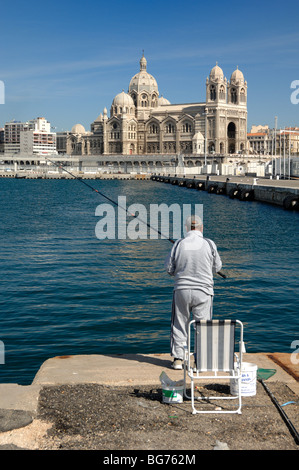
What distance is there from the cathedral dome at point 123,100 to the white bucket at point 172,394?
13964cm

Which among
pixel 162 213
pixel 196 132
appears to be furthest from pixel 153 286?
pixel 196 132

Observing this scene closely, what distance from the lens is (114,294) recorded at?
13.8 metres

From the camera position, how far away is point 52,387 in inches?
A: 234

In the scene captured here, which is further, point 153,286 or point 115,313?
point 153,286

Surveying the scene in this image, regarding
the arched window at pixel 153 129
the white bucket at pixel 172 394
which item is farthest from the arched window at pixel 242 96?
the white bucket at pixel 172 394

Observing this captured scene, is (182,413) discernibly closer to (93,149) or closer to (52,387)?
(52,387)

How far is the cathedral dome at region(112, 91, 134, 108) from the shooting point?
5586 inches

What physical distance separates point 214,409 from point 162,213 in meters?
31.6

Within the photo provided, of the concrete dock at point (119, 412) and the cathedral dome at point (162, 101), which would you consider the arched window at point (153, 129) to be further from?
the concrete dock at point (119, 412)

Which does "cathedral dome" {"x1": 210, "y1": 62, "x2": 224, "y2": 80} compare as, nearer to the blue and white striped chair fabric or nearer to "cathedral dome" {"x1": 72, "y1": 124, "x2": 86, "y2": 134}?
"cathedral dome" {"x1": 72, "y1": 124, "x2": 86, "y2": 134}

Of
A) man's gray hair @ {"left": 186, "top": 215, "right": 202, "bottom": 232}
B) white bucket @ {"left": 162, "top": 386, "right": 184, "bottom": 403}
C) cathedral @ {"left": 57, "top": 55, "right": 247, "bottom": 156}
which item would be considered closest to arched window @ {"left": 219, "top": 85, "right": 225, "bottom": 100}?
cathedral @ {"left": 57, "top": 55, "right": 247, "bottom": 156}

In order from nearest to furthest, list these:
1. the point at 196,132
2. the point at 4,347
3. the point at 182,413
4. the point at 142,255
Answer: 1. the point at 182,413
2. the point at 4,347
3. the point at 142,255
4. the point at 196,132

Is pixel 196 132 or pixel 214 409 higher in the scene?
pixel 196 132

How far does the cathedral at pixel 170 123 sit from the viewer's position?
128m
